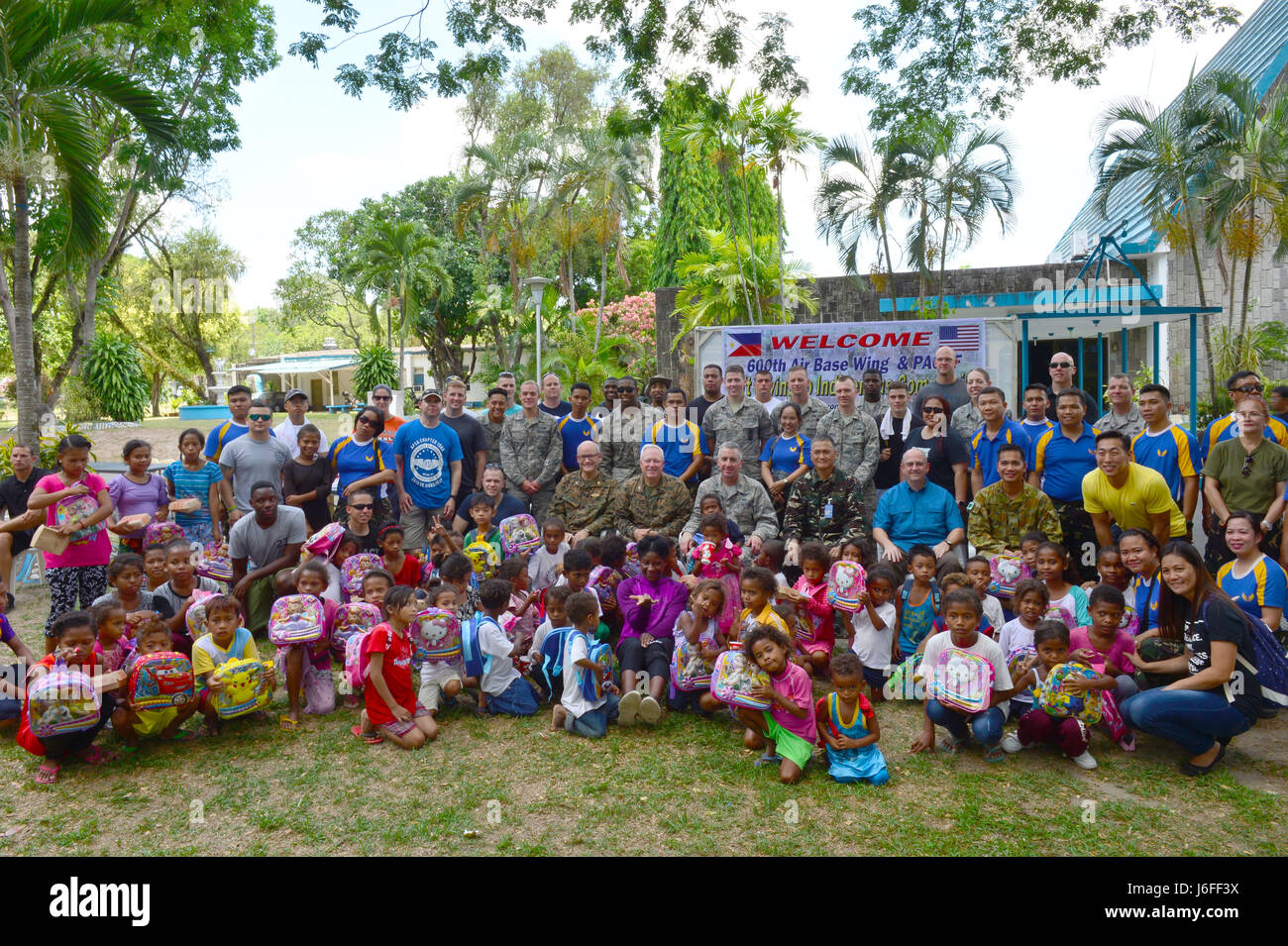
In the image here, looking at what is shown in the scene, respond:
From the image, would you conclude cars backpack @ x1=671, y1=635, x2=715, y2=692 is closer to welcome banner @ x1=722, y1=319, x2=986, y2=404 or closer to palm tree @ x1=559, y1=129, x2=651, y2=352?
welcome banner @ x1=722, y1=319, x2=986, y2=404

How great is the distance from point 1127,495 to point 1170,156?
1029cm

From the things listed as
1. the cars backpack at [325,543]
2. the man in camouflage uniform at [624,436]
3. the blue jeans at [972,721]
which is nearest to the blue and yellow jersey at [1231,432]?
the blue jeans at [972,721]

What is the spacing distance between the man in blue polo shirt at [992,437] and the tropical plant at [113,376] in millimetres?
25067

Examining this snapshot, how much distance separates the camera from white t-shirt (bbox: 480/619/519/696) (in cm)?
587

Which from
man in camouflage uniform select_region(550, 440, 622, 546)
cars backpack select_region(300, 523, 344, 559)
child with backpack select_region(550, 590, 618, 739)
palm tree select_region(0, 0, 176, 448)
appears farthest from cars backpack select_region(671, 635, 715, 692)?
palm tree select_region(0, 0, 176, 448)

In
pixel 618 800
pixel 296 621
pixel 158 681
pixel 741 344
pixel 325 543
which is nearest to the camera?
pixel 618 800

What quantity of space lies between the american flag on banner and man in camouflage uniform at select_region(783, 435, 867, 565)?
2.87m

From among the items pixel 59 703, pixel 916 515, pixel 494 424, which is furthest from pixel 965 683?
pixel 494 424

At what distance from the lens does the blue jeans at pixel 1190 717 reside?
4.85 m

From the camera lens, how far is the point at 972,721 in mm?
5164

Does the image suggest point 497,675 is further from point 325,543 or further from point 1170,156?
point 1170,156

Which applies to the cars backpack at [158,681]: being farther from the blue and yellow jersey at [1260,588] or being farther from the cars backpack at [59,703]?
the blue and yellow jersey at [1260,588]

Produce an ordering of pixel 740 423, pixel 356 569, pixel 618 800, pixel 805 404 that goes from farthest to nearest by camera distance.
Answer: pixel 805 404 < pixel 740 423 < pixel 356 569 < pixel 618 800

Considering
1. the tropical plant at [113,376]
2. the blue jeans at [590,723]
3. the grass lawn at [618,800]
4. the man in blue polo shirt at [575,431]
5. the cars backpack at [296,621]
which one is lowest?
the grass lawn at [618,800]
